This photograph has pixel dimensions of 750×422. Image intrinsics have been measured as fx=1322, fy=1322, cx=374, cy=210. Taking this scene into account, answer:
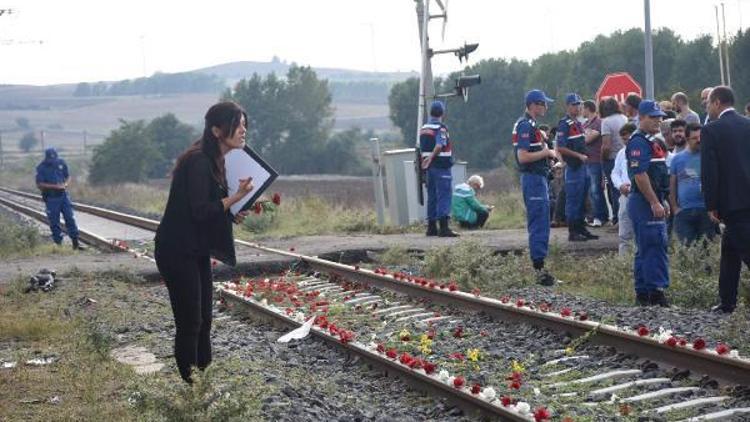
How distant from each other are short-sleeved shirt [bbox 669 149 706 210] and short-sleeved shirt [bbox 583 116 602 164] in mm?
4960

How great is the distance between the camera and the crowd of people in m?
11.0

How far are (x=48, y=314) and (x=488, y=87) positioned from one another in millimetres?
62002

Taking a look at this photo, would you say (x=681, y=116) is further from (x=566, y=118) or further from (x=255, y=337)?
(x=255, y=337)

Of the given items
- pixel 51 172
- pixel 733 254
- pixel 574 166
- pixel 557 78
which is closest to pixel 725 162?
pixel 733 254

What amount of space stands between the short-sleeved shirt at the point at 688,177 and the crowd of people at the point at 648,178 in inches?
0.4

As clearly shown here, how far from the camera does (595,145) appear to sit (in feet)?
61.3

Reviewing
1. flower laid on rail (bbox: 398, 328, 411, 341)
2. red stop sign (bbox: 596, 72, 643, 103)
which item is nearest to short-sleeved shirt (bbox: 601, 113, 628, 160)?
red stop sign (bbox: 596, 72, 643, 103)

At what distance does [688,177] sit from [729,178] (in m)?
2.53

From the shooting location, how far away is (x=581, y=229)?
58.4 ft

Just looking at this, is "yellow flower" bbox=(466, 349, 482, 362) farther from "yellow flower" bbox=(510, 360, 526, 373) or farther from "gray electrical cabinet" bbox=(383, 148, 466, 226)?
"gray electrical cabinet" bbox=(383, 148, 466, 226)

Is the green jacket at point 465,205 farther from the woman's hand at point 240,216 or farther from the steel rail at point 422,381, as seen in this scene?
the woman's hand at point 240,216

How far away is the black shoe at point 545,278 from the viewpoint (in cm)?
1407

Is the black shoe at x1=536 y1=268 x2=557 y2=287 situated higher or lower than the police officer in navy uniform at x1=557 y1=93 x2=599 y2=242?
lower

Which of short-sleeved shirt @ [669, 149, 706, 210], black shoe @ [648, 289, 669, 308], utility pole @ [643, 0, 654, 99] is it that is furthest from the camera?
utility pole @ [643, 0, 654, 99]
